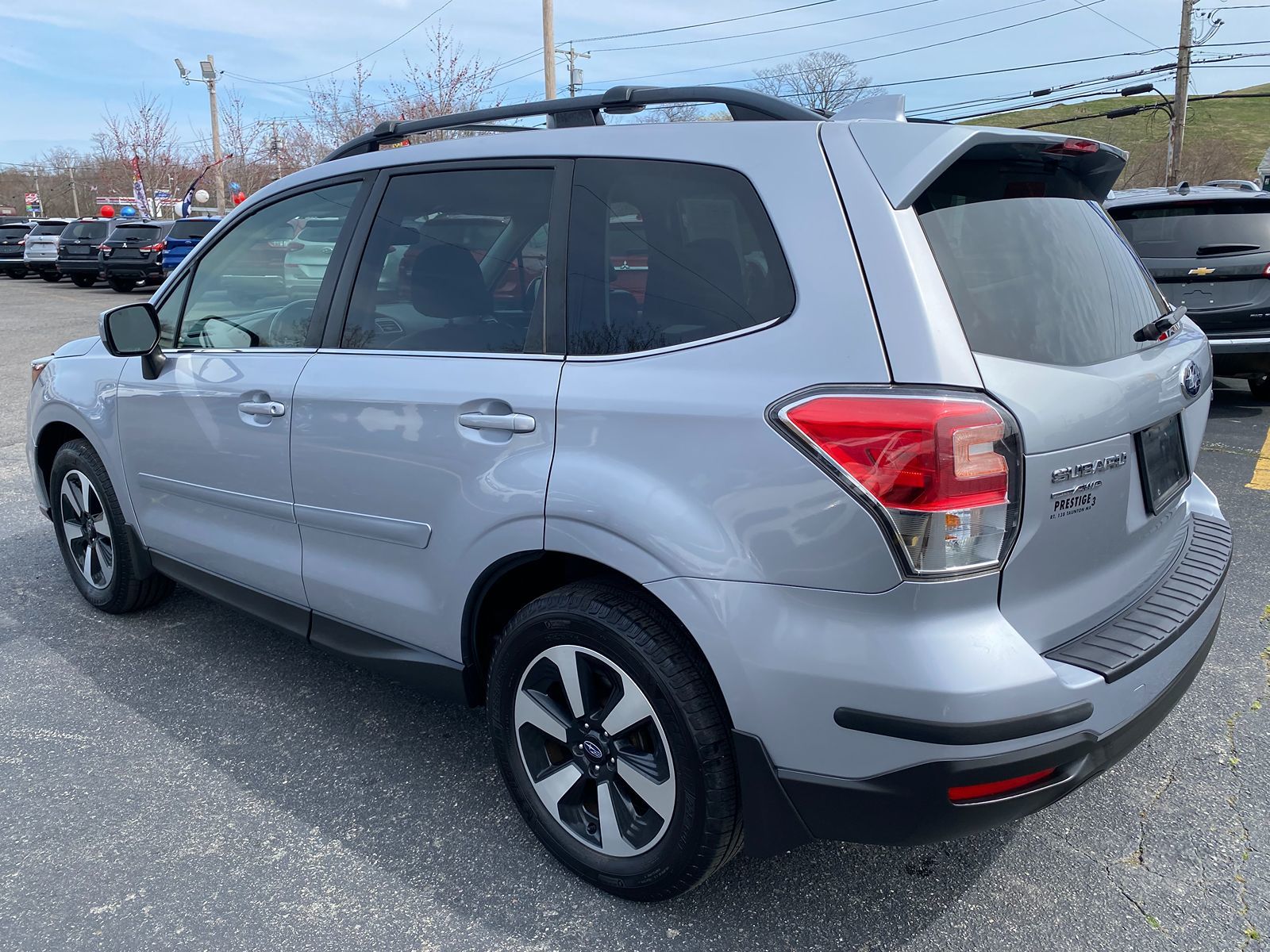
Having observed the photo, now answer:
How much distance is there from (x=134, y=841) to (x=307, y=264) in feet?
5.87

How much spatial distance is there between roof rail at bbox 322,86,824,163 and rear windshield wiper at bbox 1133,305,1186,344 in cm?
95

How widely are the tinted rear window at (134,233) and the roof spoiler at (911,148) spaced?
2466cm

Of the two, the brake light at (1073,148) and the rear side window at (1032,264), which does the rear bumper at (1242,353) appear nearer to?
the rear side window at (1032,264)

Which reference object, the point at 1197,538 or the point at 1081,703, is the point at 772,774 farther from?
the point at 1197,538

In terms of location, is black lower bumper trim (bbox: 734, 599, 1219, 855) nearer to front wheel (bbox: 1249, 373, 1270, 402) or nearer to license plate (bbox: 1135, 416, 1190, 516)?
license plate (bbox: 1135, 416, 1190, 516)

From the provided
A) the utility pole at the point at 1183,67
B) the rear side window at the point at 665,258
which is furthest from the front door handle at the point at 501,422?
the utility pole at the point at 1183,67

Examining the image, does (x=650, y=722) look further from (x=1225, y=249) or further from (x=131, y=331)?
(x=1225, y=249)

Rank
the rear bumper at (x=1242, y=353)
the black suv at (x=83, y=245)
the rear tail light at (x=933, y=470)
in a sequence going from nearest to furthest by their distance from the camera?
the rear tail light at (x=933, y=470) → the rear bumper at (x=1242, y=353) → the black suv at (x=83, y=245)

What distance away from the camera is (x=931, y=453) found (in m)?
1.78

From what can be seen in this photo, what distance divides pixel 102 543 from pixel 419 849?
235 centimetres

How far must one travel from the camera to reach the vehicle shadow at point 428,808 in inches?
90.1

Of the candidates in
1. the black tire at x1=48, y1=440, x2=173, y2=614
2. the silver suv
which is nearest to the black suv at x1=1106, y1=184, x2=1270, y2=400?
the silver suv

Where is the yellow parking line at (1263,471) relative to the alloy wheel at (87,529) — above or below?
below

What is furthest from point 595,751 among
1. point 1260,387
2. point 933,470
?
point 1260,387
